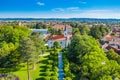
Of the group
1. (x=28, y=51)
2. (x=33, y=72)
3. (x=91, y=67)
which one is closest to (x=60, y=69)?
(x=33, y=72)

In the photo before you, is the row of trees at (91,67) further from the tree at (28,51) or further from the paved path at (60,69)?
the tree at (28,51)

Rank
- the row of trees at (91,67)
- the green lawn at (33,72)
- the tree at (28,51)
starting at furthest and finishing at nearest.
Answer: the green lawn at (33,72) → the tree at (28,51) → the row of trees at (91,67)

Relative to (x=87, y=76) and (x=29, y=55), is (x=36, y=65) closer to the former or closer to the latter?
(x=29, y=55)

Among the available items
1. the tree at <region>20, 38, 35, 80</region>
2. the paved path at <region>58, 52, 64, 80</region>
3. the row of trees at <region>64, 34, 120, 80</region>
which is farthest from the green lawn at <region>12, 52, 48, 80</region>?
the row of trees at <region>64, 34, 120, 80</region>

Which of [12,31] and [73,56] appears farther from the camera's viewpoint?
[12,31]

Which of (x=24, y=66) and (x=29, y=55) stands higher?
(x=29, y=55)

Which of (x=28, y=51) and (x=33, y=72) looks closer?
(x=28, y=51)

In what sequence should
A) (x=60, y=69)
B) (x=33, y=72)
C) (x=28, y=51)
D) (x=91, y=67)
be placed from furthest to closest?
(x=60, y=69)
(x=33, y=72)
(x=28, y=51)
(x=91, y=67)

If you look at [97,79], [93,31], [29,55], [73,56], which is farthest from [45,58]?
[93,31]

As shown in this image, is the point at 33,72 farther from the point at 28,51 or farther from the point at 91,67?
the point at 91,67

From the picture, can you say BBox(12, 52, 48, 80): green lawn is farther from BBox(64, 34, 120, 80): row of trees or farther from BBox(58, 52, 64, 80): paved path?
BBox(64, 34, 120, 80): row of trees

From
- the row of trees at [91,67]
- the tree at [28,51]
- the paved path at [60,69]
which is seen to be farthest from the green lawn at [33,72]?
the row of trees at [91,67]
